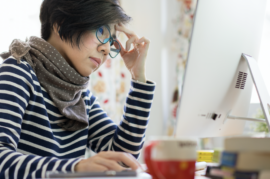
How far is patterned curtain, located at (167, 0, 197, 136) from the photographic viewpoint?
2441mm

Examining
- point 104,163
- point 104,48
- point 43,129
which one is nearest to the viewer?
point 104,163

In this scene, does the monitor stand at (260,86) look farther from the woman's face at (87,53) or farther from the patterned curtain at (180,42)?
the patterned curtain at (180,42)

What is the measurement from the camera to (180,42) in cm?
249

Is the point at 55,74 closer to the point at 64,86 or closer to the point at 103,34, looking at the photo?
the point at 64,86

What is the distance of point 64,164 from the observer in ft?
1.78

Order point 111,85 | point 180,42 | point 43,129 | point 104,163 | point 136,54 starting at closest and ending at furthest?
1. point 104,163
2. point 43,129
3. point 136,54
4. point 111,85
5. point 180,42

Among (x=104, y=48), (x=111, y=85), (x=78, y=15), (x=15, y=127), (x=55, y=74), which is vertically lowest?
(x=111, y=85)

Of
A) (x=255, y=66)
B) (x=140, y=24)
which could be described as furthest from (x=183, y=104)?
(x=140, y=24)

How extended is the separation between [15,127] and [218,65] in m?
0.59

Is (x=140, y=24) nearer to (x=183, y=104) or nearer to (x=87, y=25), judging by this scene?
(x=87, y=25)

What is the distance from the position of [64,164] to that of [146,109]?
50 cm

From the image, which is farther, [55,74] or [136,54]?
[136,54]

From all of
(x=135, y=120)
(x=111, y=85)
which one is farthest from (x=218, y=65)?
(x=111, y=85)

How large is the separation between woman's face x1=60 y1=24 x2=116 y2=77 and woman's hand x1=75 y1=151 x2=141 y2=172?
1.58 ft
